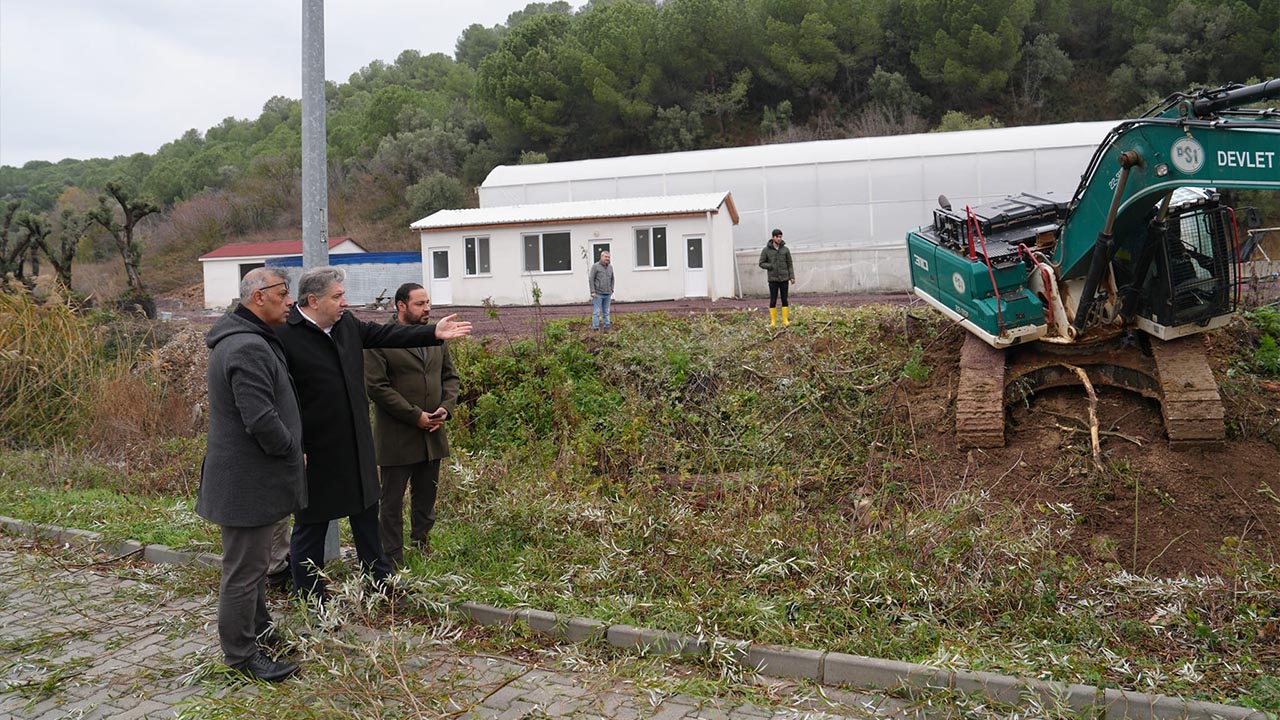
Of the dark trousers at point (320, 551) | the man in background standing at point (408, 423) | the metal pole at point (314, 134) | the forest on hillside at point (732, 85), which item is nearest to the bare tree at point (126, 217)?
the metal pole at point (314, 134)

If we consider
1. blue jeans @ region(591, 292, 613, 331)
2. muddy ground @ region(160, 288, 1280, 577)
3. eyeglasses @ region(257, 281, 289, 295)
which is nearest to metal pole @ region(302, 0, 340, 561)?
eyeglasses @ region(257, 281, 289, 295)

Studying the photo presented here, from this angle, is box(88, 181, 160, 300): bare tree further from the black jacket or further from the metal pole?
the black jacket

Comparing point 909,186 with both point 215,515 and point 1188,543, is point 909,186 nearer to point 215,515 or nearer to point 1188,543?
point 1188,543

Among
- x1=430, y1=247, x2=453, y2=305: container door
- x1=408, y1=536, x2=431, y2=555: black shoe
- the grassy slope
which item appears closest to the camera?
the grassy slope

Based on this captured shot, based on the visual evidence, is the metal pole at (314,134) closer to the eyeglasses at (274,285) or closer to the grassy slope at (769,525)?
the eyeglasses at (274,285)

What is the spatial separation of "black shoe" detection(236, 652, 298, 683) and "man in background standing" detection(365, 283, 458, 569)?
1.26 meters

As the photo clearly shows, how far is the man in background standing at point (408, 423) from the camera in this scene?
250 inches

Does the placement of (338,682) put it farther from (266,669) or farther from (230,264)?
(230,264)

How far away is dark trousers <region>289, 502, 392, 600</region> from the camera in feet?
19.0

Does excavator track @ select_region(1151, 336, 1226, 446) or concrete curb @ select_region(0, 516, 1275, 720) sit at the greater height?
excavator track @ select_region(1151, 336, 1226, 446)

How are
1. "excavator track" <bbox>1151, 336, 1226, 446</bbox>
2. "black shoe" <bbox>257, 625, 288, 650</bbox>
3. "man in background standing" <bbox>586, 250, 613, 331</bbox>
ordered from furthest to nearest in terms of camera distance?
1. "man in background standing" <bbox>586, 250, 613, 331</bbox>
2. "excavator track" <bbox>1151, 336, 1226, 446</bbox>
3. "black shoe" <bbox>257, 625, 288, 650</bbox>

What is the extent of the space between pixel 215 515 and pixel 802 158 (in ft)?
85.9

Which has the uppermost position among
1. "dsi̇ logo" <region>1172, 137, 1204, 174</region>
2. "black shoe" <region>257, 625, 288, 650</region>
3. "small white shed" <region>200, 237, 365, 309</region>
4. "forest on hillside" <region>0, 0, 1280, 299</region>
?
"forest on hillside" <region>0, 0, 1280, 299</region>

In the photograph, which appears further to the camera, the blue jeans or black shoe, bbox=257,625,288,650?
the blue jeans
